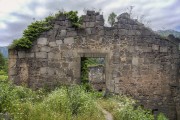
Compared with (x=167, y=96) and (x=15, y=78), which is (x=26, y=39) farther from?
(x=167, y=96)

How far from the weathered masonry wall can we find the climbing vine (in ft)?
0.61

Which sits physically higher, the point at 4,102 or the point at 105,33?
the point at 105,33

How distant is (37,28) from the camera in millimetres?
13641

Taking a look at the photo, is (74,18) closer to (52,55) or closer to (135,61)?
(52,55)

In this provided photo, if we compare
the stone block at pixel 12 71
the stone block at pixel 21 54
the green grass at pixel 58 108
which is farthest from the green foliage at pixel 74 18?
the green grass at pixel 58 108

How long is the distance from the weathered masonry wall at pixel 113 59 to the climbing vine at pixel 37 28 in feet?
0.61

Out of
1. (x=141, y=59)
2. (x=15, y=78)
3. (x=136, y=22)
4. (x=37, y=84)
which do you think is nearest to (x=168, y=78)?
(x=141, y=59)

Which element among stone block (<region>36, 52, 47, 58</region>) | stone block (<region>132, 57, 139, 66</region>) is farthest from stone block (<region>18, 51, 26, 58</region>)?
stone block (<region>132, 57, 139, 66</region>)

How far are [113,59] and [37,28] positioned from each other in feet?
11.2

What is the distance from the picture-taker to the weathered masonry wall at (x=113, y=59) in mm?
13719

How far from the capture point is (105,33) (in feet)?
45.5

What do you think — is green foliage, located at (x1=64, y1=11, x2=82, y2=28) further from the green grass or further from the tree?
the green grass

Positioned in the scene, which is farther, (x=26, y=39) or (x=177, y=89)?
(x=177, y=89)

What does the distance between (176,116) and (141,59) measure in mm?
2958
